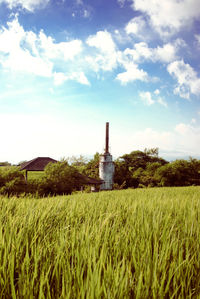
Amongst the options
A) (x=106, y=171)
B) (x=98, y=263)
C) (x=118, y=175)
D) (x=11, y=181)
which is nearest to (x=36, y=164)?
(x=11, y=181)

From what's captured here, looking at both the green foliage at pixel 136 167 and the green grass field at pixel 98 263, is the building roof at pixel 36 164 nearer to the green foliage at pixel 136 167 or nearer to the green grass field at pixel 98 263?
the green foliage at pixel 136 167

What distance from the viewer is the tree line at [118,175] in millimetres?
10547

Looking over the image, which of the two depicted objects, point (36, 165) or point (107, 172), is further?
point (107, 172)

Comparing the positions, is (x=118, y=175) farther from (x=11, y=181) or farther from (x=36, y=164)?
(x=11, y=181)

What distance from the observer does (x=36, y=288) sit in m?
0.96

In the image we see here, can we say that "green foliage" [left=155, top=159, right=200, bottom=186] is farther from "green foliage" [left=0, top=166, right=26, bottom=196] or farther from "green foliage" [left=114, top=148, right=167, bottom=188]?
"green foliage" [left=0, top=166, right=26, bottom=196]

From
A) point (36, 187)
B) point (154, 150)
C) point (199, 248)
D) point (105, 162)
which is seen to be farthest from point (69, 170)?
point (154, 150)

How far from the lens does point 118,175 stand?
24062 mm

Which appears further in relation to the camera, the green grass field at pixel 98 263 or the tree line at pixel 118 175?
the tree line at pixel 118 175

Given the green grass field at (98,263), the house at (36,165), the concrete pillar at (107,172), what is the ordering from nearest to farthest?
the green grass field at (98,263), the house at (36,165), the concrete pillar at (107,172)

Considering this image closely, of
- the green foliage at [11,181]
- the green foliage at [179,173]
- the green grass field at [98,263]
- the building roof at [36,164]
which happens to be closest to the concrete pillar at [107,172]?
the green foliage at [179,173]

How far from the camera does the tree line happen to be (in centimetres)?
1055

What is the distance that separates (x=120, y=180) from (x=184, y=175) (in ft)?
22.1

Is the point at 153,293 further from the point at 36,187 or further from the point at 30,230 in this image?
the point at 36,187
